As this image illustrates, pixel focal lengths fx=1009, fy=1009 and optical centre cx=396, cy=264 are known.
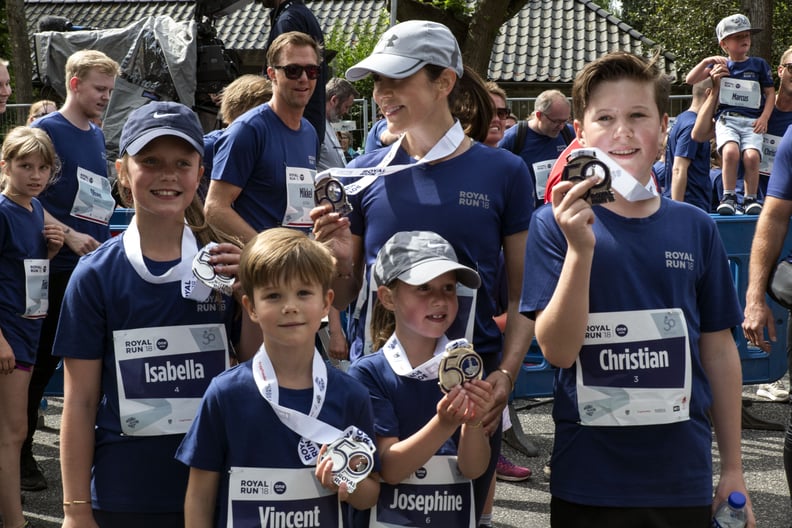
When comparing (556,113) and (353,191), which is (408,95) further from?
(556,113)

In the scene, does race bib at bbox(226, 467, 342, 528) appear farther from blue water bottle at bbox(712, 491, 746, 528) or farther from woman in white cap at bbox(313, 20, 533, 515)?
blue water bottle at bbox(712, 491, 746, 528)

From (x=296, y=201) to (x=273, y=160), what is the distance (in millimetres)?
234

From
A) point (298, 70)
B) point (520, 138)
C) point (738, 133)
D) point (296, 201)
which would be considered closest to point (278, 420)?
point (296, 201)

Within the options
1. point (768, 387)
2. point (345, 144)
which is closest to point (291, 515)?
point (768, 387)

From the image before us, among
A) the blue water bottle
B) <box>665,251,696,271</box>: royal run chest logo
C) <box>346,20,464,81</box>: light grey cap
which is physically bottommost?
the blue water bottle

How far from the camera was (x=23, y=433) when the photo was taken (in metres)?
4.82

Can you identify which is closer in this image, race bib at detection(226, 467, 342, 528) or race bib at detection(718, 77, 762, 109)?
race bib at detection(226, 467, 342, 528)

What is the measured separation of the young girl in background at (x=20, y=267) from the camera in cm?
477

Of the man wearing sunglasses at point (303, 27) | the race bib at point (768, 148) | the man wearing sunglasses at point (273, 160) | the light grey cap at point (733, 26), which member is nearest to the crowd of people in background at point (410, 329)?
the man wearing sunglasses at point (273, 160)

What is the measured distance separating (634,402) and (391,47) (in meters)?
1.30

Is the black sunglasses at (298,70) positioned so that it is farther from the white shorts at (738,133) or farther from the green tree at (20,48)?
the green tree at (20,48)

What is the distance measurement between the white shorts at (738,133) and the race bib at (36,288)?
21.4ft

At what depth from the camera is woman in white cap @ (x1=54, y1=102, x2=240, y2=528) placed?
2812 millimetres

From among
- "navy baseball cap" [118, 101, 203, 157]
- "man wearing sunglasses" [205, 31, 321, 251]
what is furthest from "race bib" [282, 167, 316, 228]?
"navy baseball cap" [118, 101, 203, 157]
